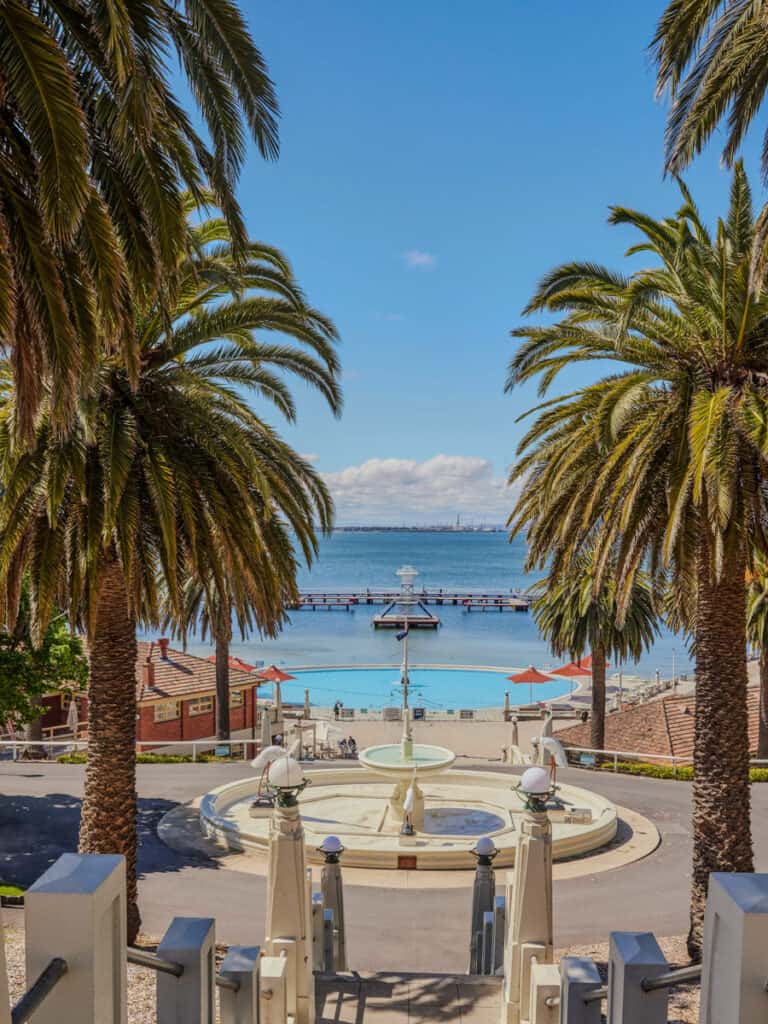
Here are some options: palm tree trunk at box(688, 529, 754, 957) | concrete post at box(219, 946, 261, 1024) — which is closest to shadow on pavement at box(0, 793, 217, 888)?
palm tree trunk at box(688, 529, 754, 957)

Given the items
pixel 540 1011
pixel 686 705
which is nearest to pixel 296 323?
pixel 540 1011

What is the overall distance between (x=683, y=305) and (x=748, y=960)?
10363mm

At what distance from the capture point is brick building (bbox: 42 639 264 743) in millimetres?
33000

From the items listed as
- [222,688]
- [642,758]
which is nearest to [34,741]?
[222,688]

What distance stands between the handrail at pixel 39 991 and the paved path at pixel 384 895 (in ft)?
34.8

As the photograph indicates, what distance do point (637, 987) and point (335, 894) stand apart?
799 cm

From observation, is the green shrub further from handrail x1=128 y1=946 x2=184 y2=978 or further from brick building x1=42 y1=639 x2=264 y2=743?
handrail x1=128 y1=946 x2=184 y2=978

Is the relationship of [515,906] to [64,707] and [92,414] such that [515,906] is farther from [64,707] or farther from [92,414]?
[64,707]

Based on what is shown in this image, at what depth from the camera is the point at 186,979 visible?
447cm

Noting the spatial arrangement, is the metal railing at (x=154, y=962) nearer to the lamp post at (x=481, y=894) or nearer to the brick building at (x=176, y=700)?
the lamp post at (x=481, y=894)

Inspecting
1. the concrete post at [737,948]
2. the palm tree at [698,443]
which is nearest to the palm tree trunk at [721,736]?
the palm tree at [698,443]

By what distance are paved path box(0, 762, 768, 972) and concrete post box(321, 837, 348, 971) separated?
102 cm

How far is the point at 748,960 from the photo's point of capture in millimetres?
2857

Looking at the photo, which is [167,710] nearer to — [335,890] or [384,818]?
[384,818]
